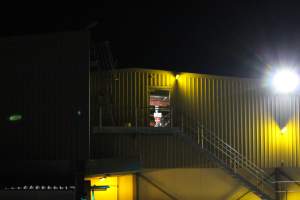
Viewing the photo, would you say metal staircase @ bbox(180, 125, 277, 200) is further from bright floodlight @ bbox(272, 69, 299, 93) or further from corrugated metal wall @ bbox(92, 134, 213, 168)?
bright floodlight @ bbox(272, 69, 299, 93)

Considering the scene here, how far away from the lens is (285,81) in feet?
92.8

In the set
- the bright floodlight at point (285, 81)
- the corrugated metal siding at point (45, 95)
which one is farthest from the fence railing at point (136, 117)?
the bright floodlight at point (285, 81)

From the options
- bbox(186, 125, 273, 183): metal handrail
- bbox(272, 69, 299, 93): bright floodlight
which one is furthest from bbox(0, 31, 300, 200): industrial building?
bbox(272, 69, 299, 93): bright floodlight

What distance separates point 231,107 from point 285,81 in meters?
3.82

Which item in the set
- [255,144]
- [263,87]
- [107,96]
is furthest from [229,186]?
[107,96]

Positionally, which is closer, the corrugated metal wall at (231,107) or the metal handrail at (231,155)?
the corrugated metal wall at (231,107)

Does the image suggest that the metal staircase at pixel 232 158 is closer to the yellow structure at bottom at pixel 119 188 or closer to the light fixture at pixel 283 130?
the light fixture at pixel 283 130

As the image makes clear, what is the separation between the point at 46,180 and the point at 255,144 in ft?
42.9

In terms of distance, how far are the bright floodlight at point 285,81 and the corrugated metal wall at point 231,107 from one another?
0.54m

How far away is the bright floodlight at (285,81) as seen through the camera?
28188mm

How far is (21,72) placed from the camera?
21031 mm

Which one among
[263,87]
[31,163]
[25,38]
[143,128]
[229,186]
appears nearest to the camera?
[31,163]

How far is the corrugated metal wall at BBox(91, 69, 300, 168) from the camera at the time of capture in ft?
84.0

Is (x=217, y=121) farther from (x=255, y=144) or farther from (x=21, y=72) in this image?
(x=21, y=72)
